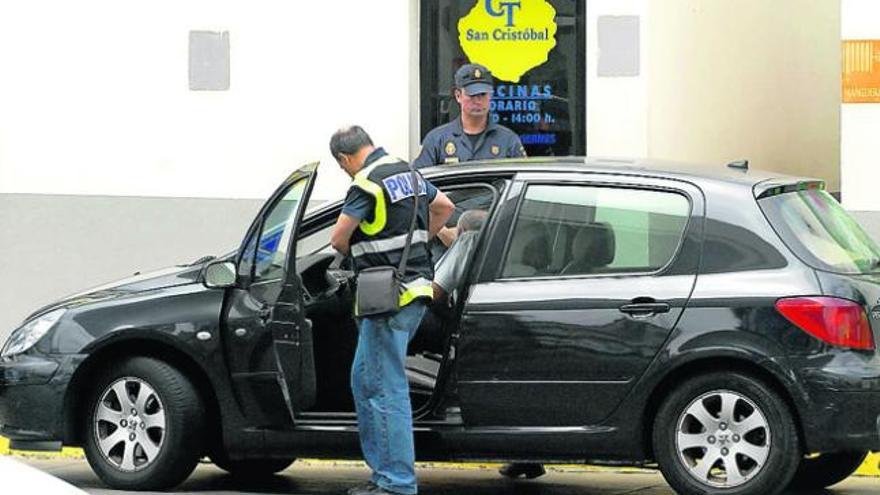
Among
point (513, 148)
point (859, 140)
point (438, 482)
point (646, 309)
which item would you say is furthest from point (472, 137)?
point (859, 140)

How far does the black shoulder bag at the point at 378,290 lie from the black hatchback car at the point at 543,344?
1.07ft

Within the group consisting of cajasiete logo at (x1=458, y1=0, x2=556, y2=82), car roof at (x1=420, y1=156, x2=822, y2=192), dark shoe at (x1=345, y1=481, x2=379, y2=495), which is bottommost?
dark shoe at (x1=345, y1=481, x2=379, y2=495)

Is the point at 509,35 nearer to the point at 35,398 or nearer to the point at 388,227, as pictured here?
the point at 388,227

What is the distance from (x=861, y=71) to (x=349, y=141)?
192 inches

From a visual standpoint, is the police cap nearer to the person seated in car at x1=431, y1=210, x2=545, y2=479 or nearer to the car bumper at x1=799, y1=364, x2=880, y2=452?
the person seated in car at x1=431, y1=210, x2=545, y2=479

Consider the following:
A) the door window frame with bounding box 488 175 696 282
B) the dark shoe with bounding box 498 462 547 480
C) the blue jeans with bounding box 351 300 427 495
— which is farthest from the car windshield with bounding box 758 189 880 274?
the dark shoe with bounding box 498 462 547 480

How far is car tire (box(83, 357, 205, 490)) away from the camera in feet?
28.4


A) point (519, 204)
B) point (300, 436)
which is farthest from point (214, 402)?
point (519, 204)

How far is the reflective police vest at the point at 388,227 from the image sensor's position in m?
8.30

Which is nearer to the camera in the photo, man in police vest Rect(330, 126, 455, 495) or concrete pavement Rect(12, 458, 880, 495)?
man in police vest Rect(330, 126, 455, 495)

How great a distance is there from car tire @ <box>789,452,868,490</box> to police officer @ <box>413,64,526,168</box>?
258 centimetres

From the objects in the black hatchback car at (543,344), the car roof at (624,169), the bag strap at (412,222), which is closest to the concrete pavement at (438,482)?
the black hatchback car at (543,344)

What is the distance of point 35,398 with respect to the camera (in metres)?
8.80

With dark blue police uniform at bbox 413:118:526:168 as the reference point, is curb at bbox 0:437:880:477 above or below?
below
